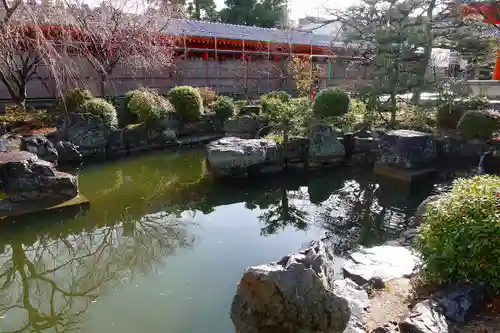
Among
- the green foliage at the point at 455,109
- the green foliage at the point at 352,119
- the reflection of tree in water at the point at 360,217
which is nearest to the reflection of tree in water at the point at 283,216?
the reflection of tree in water at the point at 360,217

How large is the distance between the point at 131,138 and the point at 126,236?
19.6 ft

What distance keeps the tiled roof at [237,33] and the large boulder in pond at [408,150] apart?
31.1 feet

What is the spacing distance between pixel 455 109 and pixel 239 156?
19.4 ft

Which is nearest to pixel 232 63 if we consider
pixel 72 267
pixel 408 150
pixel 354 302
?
pixel 408 150

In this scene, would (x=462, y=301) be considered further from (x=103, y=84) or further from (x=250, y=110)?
(x=103, y=84)

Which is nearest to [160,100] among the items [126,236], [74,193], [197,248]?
[74,193]

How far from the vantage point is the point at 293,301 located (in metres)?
2.88

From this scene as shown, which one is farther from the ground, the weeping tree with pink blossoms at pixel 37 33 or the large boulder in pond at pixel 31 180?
the weeping tree with pink blossoms at pixel 37 33

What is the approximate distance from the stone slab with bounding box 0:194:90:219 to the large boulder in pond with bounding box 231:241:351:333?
487cm

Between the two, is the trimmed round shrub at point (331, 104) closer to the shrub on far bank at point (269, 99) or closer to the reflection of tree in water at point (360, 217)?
the shrub on far bank at point (269, 99)

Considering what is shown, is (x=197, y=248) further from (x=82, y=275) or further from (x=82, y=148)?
(x=82, y=148)

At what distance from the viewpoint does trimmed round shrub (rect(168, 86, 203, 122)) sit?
493 inches

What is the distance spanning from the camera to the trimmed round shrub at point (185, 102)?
12.5 metres

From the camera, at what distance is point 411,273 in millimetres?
4004
